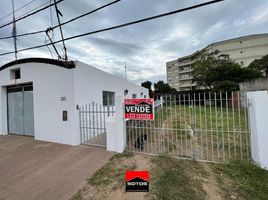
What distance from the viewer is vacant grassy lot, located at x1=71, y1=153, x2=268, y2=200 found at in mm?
2654

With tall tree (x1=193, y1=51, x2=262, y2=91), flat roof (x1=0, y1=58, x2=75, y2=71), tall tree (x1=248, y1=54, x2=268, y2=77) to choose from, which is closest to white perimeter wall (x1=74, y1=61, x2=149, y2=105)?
flat roof (x1=0, y1=58, x2=75, y2=71)

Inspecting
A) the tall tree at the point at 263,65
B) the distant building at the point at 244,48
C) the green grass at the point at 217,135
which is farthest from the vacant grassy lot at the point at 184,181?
the distant building at the point at 244,48

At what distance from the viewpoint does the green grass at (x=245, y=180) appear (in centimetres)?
263

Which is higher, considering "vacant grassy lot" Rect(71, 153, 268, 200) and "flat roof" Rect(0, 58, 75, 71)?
"flat roof" Rect(0, 58, 75, 71)

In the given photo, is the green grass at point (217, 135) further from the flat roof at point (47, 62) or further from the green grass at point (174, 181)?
the flat roof at point (47, 62)

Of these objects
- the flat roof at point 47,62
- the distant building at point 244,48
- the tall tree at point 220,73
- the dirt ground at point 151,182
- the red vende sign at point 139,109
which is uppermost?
the distant building at point 244,48

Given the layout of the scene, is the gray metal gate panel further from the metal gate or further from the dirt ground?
the dirt ground

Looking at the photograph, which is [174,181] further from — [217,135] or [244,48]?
[244,48]

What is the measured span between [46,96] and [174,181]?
591 cm

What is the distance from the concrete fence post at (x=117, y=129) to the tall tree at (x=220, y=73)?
707 inches

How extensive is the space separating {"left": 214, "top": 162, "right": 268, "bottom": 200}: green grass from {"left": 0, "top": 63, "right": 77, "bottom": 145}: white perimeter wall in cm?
504

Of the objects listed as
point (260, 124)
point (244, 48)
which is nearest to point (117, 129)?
point (260, 124)

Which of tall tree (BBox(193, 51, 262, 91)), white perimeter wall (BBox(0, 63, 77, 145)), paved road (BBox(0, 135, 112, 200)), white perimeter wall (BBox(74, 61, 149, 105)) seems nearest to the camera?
paved road (BBox(0, 135, 112, 200))

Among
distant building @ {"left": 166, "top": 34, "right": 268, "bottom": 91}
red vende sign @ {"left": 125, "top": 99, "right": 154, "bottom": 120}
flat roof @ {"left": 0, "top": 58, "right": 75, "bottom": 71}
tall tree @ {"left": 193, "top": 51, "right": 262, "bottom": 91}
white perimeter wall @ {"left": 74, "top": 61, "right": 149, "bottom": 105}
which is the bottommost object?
red vende sign @ {"left": 125, "top": 99, "right": 154, "bottom": 120}
